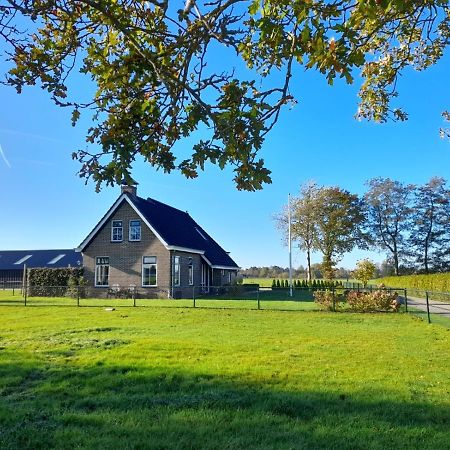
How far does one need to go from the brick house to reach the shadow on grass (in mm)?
21317

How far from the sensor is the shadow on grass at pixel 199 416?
168 inches

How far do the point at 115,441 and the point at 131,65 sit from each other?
11.6 ft

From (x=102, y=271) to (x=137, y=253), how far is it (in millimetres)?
Answer: 2746

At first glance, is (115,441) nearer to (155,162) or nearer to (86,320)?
(155,162)

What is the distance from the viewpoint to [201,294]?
104ft

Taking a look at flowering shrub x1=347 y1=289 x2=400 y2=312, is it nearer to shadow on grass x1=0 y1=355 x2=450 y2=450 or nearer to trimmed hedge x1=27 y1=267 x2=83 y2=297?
shadow on grass x1=0 y1=355 x2=450 y2=450

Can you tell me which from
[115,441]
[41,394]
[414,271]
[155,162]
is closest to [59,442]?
[115,441]

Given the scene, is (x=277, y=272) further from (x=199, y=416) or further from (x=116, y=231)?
(x=199, y=416)

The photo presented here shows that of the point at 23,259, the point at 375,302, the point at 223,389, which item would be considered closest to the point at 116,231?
the point at 375,302

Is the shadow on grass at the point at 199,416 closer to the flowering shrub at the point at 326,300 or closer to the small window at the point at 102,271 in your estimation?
the flowering shrub at the point at 326,300

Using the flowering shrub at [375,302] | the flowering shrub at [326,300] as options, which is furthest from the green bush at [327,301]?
the flowering shrub at [375,302]

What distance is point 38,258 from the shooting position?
5147 centimetres

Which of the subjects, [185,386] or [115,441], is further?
[185,386]

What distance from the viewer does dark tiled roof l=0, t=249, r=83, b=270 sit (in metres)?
49.3
